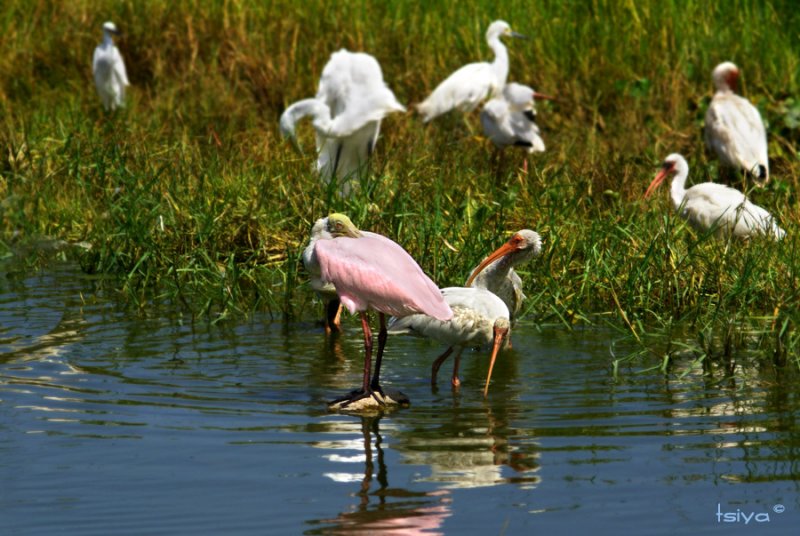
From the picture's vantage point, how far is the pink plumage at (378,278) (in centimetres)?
568

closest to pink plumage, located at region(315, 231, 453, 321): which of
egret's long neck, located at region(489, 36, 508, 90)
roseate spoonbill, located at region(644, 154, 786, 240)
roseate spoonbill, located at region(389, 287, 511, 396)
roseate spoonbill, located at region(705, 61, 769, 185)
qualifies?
roseate spoonbill, located at region(389, 287, 511, 396)

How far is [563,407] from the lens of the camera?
546 centimetres

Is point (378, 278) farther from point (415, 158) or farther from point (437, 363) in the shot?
point (415, 158)

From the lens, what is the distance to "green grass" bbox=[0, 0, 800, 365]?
23.4 ft

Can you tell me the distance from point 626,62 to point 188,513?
8365 mm

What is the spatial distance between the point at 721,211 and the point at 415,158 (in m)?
2.07

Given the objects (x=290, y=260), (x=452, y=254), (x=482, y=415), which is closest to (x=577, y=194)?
Result: (x=452, y=254)

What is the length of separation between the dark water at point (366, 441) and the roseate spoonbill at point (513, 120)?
3964mm

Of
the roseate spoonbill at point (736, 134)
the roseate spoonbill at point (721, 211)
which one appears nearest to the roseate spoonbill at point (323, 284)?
the roseate spoonbill at point (721, 211)

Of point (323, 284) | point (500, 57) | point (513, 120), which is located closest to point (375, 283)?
point (323, 284)

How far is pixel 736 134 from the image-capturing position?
386 inches

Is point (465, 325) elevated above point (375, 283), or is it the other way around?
point (375, 283)

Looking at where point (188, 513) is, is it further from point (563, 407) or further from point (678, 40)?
point (678, 40)

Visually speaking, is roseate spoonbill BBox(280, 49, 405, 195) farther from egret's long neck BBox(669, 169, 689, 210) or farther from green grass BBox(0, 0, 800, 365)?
egret's long neck BBox(669, 169, 689, 210)
